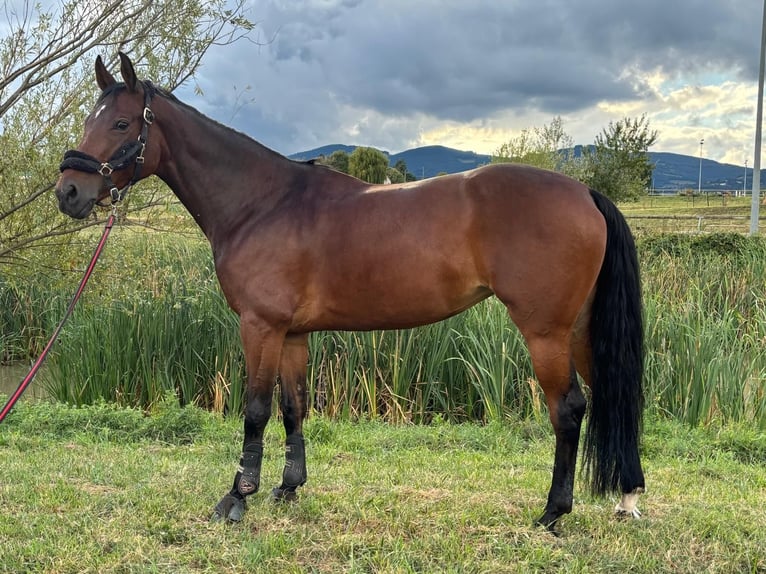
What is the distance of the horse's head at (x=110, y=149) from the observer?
9.11 feet

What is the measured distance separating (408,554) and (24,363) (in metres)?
7.06

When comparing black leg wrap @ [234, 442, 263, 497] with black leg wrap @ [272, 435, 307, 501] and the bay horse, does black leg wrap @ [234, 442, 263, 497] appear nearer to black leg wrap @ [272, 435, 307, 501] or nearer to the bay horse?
the bay horse

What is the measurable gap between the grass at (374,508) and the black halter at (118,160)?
1631 millimetres

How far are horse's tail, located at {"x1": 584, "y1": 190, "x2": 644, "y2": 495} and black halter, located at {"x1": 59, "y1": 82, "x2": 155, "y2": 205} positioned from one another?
225 centimetres

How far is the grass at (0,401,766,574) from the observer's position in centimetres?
257

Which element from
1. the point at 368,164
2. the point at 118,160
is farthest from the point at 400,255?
the point at 368,164

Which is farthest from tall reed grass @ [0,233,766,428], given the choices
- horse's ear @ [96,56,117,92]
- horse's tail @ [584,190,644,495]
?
horse's ear @ [96,56,117,92]

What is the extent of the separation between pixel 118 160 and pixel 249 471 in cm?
170

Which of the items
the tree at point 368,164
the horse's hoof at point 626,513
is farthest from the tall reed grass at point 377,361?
the tree at point 368,164

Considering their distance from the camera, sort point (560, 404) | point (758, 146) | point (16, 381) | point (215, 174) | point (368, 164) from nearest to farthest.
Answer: point (560, 404) < point (215, 174) < point (16, 381) < point (758, 146) < point (368, 164)

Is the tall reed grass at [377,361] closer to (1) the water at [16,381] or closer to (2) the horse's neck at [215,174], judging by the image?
(1) the water at [16,381]

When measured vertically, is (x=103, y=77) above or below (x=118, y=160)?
above

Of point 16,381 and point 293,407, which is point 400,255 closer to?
point 293,407

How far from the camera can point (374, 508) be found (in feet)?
10.0
